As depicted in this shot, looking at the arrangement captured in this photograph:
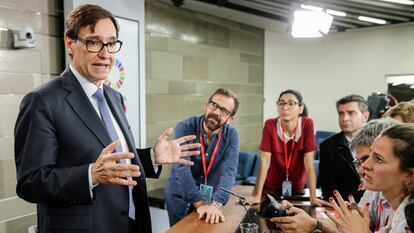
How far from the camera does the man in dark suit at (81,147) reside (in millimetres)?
1127

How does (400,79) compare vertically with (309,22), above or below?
below

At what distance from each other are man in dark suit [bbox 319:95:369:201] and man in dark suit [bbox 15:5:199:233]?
1499 millimetres

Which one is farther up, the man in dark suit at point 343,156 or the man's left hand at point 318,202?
the man in dark suit at point 343,156

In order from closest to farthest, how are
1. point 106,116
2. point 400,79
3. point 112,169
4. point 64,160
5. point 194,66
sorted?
point 112,169 → point 64,160 → point 106,116 → point 194,66 → point 400,79

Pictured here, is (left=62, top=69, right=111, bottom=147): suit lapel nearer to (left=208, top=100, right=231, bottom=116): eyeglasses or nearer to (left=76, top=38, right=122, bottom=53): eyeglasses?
(left=76, top=38, right=122, bottom=53): eyeglasses

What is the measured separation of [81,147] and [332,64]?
6.27 meters

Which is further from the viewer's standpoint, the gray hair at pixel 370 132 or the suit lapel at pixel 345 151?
the suit lapel at pixel 345 151

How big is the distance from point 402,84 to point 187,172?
5.44 meters

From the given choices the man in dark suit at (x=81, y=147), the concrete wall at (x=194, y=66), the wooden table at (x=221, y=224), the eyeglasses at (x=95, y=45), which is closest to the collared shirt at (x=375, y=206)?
the wooden table at (x=221, y=224)

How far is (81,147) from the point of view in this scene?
1.23 m

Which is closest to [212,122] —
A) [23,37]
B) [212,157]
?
[212,157]

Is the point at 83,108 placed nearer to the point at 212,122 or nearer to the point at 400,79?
the point at 212,122

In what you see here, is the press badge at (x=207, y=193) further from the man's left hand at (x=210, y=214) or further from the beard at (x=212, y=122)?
the beard at (x=212, y=122)

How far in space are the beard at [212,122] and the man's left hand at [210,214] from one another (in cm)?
56
